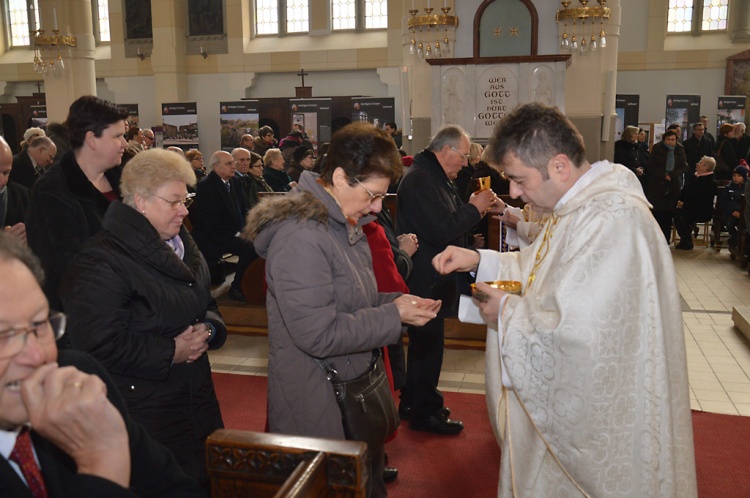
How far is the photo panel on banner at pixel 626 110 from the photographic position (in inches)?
578

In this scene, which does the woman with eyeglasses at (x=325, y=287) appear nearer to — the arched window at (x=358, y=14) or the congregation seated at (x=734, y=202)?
the congregation seated at (x=734, y=202)

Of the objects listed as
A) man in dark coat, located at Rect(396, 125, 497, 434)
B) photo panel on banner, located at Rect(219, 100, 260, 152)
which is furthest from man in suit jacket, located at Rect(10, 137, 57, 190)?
photo panel on banner, located at Rect(219, 100, 260, 152)

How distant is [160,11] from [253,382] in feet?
47.3

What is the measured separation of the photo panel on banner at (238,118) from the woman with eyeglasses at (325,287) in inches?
550

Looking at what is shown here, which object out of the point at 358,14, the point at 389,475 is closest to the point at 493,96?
the point at 389,475

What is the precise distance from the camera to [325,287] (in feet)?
7.32

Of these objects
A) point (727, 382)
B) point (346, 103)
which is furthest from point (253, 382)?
point (346, 103)

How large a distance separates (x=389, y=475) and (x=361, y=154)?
192cm

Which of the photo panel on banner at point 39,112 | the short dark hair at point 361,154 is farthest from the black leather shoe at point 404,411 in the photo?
the photo panel on banner at point 39,112

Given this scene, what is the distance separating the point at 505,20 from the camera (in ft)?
36.8

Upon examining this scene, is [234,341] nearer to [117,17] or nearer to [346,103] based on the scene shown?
[346,103]

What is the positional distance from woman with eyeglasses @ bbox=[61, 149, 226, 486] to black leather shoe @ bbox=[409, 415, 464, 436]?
175 cm

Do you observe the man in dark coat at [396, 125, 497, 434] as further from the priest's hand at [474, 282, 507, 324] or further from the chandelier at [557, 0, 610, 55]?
the chandelier at [557, 0, 610, 55]

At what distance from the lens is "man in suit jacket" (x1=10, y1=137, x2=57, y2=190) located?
6430mm
